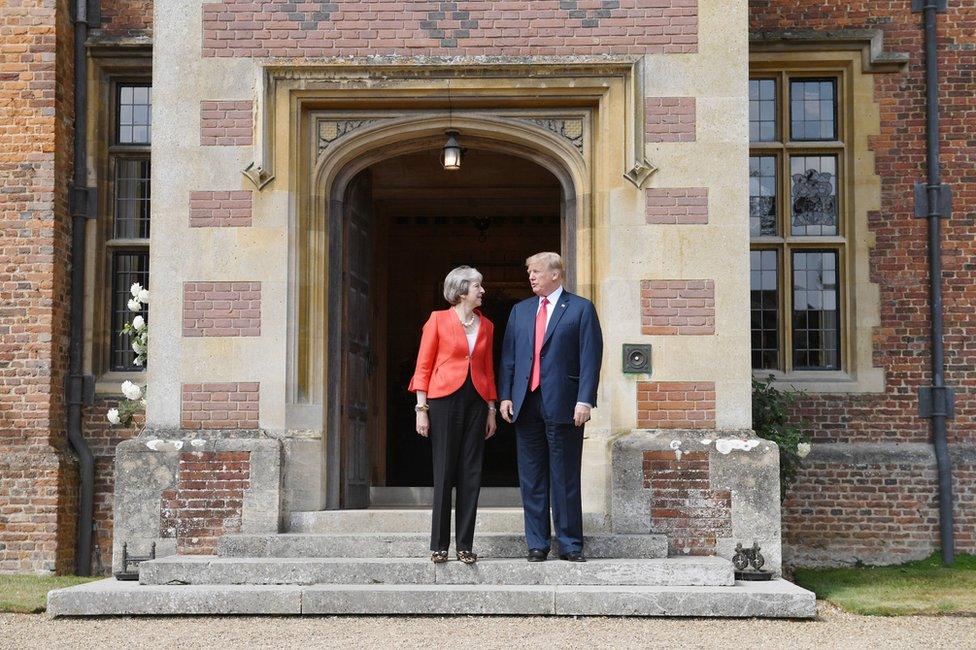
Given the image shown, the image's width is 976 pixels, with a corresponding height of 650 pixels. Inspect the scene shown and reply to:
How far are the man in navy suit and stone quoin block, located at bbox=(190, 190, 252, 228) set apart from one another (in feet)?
7.96

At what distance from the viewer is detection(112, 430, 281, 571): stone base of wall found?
27.8 feet

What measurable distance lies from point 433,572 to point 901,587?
367cm

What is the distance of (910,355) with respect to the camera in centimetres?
1077

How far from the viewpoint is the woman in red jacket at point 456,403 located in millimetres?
7383

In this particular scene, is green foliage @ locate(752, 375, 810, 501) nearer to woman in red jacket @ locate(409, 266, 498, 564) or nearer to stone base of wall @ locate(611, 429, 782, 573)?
stone base of wall @ locate(611, 429, 782, 573)

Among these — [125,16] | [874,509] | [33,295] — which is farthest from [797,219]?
[33,295]

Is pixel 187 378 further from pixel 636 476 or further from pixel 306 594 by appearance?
pixel 636 476

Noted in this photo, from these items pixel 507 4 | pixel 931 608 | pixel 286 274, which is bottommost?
pixel 931 608

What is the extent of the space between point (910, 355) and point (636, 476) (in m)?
3.77

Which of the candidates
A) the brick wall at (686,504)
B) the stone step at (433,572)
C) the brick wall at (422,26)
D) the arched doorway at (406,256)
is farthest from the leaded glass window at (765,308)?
the stone step at (433,572)

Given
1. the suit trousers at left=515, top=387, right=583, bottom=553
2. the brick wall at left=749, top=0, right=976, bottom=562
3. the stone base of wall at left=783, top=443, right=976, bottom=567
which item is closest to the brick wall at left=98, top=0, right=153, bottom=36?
the brick wall at left=749, top=0, right=976, bottom=562

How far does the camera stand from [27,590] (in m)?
8.77

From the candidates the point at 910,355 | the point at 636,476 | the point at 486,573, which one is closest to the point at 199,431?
the point at 486,573

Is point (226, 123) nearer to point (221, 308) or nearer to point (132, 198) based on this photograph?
point (221, 308)
